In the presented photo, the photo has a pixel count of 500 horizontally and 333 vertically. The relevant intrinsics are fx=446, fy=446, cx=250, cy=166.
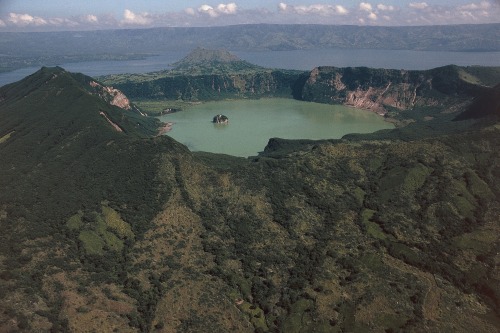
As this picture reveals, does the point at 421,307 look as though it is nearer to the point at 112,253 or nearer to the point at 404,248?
the point at 404,248

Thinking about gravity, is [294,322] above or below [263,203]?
below

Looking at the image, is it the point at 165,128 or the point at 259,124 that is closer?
the point at 165,128

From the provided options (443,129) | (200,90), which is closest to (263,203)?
(443,129)

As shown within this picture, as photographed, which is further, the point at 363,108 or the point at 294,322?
the point at 363,108

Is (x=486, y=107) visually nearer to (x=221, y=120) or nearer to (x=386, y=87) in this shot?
(x=386, y=87)

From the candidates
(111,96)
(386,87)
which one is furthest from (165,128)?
(386,87)
